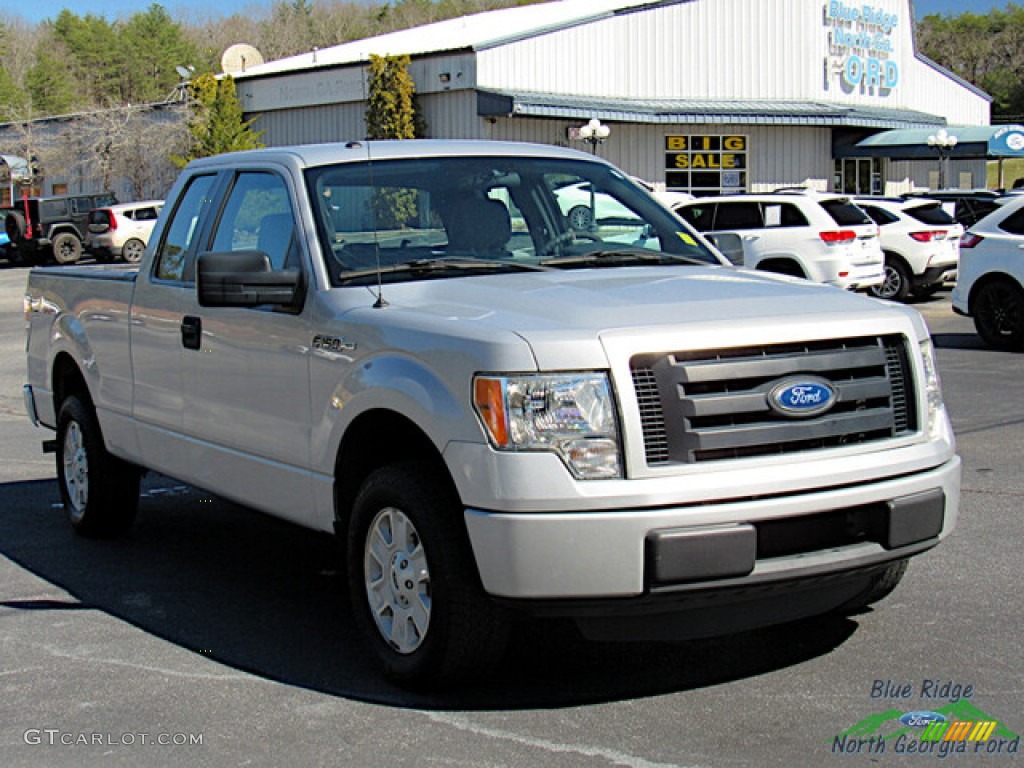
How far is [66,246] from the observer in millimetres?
37156

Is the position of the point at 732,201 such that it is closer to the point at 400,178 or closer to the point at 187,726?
the point at 400,178

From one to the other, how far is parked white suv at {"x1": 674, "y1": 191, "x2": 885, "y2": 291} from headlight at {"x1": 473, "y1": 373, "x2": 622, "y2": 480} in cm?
1487

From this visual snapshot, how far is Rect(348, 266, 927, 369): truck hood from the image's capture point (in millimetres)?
4281

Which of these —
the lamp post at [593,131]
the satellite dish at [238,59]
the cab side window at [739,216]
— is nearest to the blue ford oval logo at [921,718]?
the cab side window at [739,216]

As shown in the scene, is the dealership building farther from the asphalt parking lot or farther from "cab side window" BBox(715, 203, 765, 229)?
the asphalt parking lot

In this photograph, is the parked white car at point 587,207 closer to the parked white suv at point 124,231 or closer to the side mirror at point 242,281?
the side mirror at point 242,281

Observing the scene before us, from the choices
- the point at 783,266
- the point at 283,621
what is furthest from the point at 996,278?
the point at 283,621

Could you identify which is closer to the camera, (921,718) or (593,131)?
(921,718)

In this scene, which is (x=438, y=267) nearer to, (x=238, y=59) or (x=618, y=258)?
(x=618, y=258)

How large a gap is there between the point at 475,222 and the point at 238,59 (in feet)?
131

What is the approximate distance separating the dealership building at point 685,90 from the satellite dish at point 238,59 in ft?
2.27

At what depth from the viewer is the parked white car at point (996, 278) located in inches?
587

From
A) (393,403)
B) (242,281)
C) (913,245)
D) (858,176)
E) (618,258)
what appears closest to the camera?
(393,403)

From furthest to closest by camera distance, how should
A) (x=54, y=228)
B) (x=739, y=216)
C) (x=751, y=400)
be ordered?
1. (x=54, y=228)
2. (x=739, y=216)
3. (x=751, y=400)
